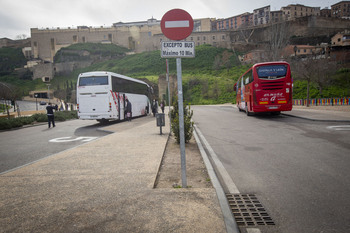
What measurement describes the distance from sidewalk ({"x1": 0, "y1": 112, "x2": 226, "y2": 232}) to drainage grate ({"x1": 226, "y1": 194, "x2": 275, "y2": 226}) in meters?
0.28

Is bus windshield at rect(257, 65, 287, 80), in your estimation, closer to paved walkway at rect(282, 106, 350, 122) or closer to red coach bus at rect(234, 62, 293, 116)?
red coach bus at rect(234, 62, 293, 116)

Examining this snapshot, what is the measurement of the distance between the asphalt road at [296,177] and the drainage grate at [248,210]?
0.29ft

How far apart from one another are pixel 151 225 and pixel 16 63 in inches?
4763

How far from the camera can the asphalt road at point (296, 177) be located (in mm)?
2900

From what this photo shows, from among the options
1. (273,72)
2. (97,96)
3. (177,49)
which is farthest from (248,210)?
(97,96)

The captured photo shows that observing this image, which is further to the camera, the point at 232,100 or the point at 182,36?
the point at 232,100

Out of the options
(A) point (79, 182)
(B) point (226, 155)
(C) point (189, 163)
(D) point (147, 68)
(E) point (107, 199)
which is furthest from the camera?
(D) point (147, 68)

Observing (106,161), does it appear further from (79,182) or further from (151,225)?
(151,225)

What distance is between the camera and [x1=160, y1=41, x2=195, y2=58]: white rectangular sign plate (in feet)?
12.3

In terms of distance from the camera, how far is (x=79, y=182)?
14.1 feet

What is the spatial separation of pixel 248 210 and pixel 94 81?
1443 centimetres

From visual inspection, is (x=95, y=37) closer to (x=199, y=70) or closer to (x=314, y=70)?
(x=199, y=70)

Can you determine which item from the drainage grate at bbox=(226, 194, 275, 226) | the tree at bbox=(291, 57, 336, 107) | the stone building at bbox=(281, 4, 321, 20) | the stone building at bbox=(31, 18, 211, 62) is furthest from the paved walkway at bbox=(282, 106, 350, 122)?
the stone building at bbox=(281, 4, 321, 20)

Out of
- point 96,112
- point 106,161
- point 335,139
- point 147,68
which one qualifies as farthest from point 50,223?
point 147,68
